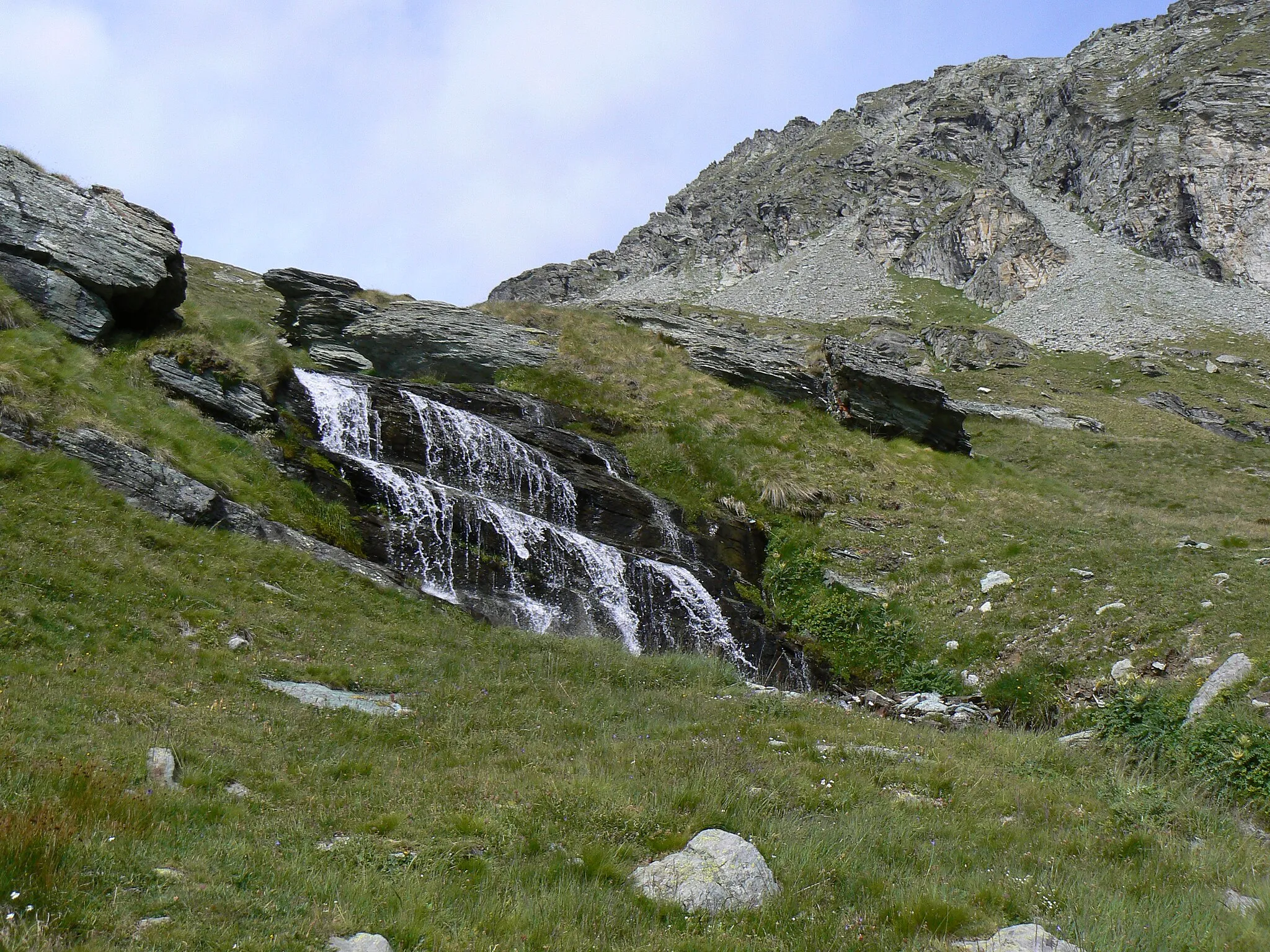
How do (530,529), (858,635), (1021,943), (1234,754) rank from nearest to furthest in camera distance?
(1021,943) < (1234,754) < (530,529) < (858,635)

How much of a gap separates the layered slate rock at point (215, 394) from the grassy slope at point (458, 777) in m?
0.81

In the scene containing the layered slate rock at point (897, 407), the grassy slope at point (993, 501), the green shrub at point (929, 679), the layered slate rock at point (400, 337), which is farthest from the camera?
the layered slate rock at point (897, 407)

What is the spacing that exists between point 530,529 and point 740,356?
17.6 m

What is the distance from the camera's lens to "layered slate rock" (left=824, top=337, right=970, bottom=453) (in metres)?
30.5

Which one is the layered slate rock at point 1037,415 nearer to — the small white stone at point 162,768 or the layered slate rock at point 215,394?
the layered slate rock at point 215,394

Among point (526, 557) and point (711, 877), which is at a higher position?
point (526, 557)

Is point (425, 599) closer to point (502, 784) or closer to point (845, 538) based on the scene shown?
point (502, 784)

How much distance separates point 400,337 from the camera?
29.1 meters

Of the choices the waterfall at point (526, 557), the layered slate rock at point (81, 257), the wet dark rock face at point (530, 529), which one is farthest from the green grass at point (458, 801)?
the layered slate rock at point (81, 257)

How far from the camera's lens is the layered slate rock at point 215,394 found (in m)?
17.0

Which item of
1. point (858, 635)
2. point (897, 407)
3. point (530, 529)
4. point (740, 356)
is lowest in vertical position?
point (858, 635)

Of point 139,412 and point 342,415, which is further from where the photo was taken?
point 342,415

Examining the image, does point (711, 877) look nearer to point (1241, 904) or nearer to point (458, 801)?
point (458, 801)

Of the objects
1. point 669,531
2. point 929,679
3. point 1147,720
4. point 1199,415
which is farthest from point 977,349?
point 1147,720
